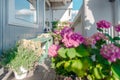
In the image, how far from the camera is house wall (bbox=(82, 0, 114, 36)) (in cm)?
297

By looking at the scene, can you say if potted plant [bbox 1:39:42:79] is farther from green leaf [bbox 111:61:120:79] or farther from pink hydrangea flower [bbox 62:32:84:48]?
green leaf [bbox 111:61:120:79]

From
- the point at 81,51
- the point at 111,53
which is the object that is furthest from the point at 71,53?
the point at 111,53

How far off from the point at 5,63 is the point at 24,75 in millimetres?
385

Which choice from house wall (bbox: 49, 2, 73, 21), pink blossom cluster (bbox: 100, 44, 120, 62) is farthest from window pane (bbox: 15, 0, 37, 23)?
house wall (bbox: 49, 2, 73, 21)

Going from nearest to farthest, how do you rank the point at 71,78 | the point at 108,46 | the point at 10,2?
the point at 108,46 → the point at 71,78 → the point at 10,2

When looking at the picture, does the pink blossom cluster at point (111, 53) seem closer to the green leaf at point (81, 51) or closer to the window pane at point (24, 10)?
the green leaf at point (81, 51)

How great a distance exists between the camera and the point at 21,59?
116 inches

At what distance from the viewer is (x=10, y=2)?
10.9 feet

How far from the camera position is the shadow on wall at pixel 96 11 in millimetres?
2975

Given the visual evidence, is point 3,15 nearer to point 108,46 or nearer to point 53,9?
point 108,46

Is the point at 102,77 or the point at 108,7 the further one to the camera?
the point at 108,7

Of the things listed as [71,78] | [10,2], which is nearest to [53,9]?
[10,2]

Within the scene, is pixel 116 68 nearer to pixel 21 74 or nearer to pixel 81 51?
pixel 81 51

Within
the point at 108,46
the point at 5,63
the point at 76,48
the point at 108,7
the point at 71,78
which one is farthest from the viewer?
the point at 108,7
